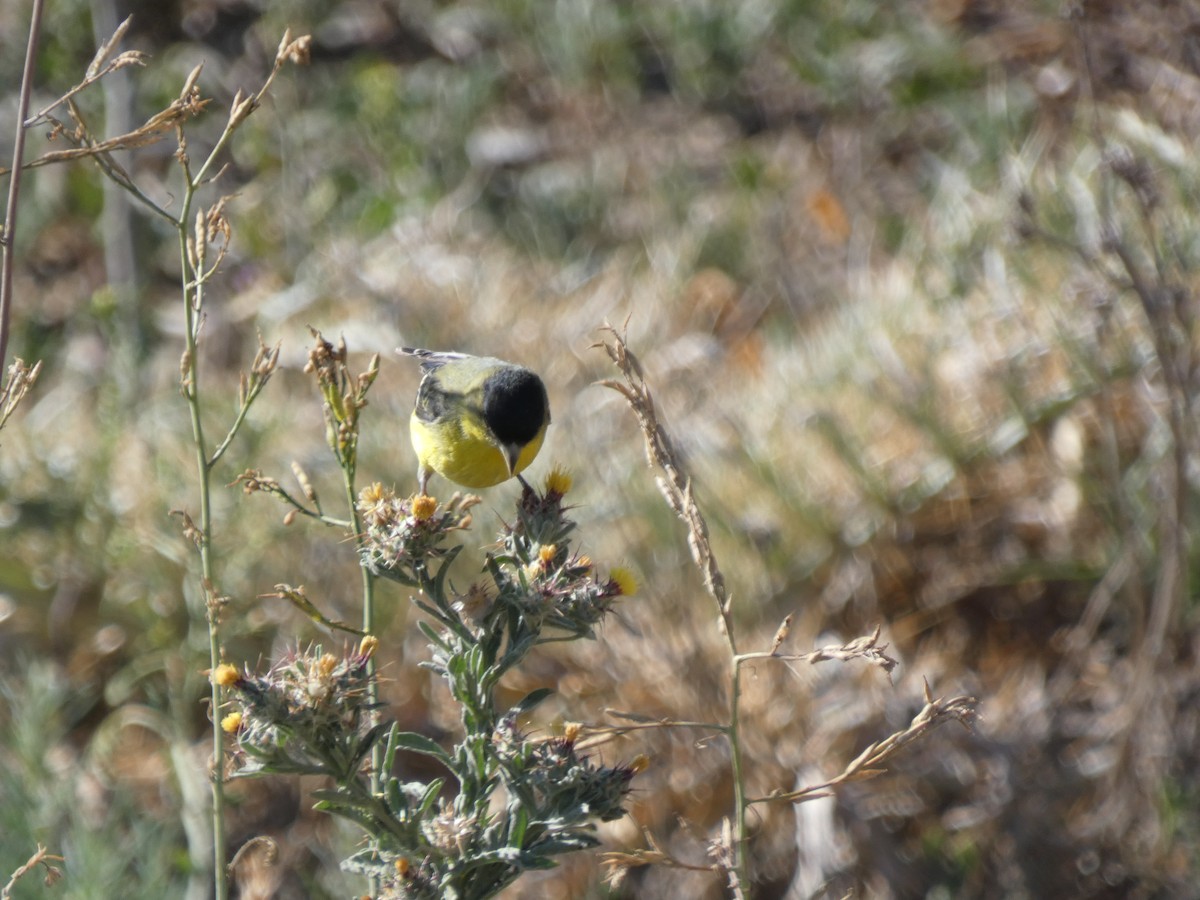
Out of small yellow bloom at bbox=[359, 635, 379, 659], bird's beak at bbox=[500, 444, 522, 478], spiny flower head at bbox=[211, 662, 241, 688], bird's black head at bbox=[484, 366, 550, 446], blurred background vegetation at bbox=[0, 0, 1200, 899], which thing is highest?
spiny flower head at bbox=[211, 662, 241, 688]

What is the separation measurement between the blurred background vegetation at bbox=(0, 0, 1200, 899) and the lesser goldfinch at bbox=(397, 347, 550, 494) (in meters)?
0.37

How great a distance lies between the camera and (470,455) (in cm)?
280

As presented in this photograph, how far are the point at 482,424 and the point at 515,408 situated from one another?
0.37 feet

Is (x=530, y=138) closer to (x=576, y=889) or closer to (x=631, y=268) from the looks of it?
(x=631, y=268)

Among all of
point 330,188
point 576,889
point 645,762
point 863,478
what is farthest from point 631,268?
point 645,762

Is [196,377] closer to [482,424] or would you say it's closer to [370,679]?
[370,679]

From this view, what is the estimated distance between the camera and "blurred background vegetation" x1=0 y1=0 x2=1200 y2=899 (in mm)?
3492

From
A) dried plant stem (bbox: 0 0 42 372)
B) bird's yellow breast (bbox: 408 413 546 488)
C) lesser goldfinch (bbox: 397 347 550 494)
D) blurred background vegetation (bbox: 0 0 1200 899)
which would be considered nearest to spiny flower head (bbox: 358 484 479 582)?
dried plant stem (bbox: 0 0 42 372)

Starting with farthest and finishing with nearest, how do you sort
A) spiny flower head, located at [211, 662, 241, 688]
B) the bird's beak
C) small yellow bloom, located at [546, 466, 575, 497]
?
1. the bird's beak
2. small yellow bloom, located at [546, 466, 575, 497]
3. spiny flower head, located at [211, 662, 241, 688]

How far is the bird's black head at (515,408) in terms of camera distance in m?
2.72

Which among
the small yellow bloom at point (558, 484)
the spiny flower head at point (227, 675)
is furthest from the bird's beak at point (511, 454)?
the spiny flower head at point (227, 675)

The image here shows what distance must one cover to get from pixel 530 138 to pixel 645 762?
258 inches

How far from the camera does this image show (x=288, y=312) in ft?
18.4

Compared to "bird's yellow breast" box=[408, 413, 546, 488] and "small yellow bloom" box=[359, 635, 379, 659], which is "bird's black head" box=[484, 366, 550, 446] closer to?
"bird's yellow breast" box=[408, 413, 546, 488]
